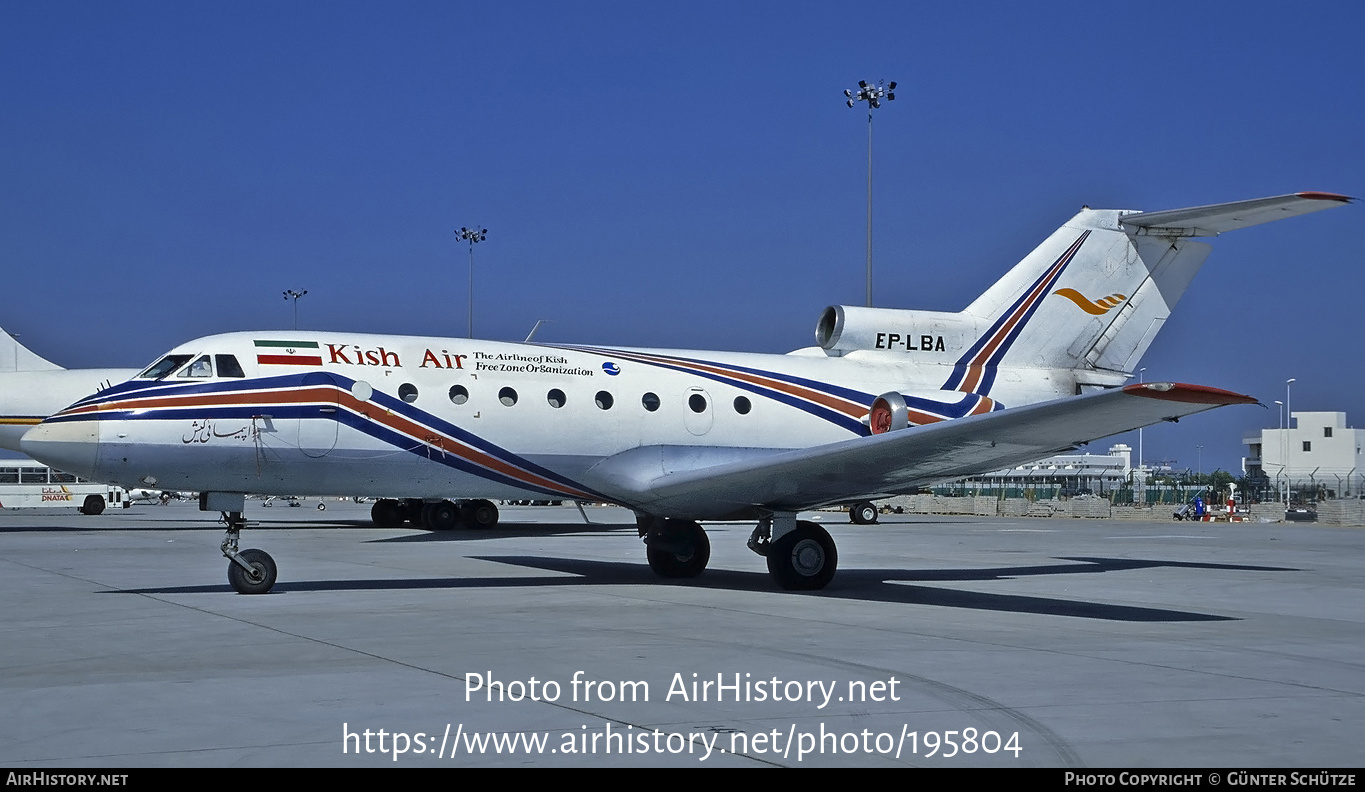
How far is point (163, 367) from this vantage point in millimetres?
15391

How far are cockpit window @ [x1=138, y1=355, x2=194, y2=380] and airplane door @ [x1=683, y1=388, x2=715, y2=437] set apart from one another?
21.1 feet

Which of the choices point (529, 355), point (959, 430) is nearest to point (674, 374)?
point (529, 355)

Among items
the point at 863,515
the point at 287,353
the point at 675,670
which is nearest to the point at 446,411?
the point at 287,353

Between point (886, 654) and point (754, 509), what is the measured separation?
21.3ft

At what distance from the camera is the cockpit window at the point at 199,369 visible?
15.3 m

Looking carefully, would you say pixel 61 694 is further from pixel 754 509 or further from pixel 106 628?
pixel 754 509

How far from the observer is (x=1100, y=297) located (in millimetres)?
19469

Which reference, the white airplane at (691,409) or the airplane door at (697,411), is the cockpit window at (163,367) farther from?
the airplane door at (697,411)

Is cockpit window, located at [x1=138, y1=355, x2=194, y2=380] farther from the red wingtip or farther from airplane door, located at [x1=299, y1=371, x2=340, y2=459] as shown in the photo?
the red wingtip

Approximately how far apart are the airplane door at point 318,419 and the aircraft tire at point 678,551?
4918 millimetres

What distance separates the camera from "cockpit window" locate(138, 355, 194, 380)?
50.1 ft

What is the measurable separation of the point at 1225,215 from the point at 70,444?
1530cm

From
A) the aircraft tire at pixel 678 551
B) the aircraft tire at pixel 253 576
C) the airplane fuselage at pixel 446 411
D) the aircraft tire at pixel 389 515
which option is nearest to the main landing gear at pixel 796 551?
the aircraft tire at pixel 678 551

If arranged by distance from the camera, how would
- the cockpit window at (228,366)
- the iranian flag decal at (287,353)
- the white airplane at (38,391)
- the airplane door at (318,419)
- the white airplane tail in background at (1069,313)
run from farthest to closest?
the white airplane at (38,391) → the white airplane tail in background at (1069,313) → the iranian flag decal at (287,353) → the airplane door at (318,419) → the cockpit window at (228,366)
